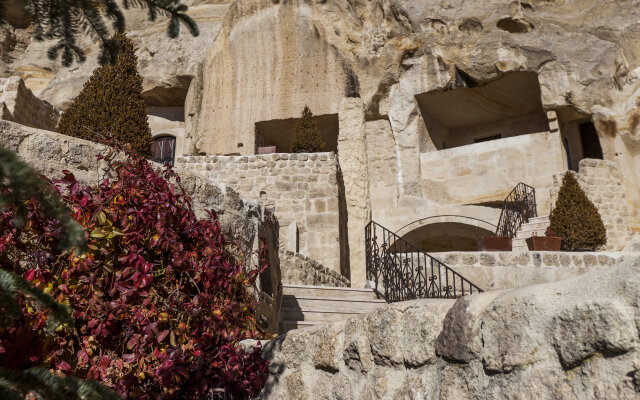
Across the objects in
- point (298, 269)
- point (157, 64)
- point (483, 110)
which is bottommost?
point (298, 269)

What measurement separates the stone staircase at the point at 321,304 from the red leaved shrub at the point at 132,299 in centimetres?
271

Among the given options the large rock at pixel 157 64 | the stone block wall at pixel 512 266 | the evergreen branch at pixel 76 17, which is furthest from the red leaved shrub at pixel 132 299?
the large rock at pixel 157 64

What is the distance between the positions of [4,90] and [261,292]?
7165mm

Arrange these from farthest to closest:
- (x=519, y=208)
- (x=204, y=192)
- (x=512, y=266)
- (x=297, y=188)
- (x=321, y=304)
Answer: (x=519, y=208) → (x=297, y=188) → (x=512, y=266) → (x=321, y=304) → (x=204, y=192)

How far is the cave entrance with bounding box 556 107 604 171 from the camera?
43.4ft

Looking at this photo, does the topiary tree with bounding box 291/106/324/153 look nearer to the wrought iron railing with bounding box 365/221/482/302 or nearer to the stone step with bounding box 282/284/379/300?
the wrought iron railing with bounding box 365/221/482/302

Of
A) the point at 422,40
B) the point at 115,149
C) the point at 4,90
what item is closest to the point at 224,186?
the point at 115,149

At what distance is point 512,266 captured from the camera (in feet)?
27.6

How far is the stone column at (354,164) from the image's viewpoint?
13000 mm

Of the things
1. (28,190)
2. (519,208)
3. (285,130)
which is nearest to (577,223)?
(519,208)

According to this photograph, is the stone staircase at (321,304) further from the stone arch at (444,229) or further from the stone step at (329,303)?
the stone arch at (444,229)

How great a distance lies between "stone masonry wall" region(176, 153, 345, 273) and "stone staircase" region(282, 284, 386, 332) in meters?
2.75

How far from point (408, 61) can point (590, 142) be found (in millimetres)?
5542

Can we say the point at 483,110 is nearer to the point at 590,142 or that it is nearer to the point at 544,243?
the point at 590,142
